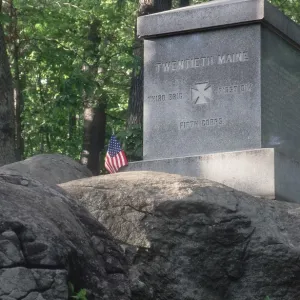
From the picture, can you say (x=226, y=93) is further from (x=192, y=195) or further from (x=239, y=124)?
(x=192, y=195)

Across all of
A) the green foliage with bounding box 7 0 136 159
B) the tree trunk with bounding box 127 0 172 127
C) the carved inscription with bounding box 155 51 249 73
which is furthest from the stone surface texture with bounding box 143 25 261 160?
the green foliage with bounding box 7 0 136 159

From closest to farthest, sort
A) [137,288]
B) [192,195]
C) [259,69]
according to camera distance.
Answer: [137,288], [192,195], [259,69]

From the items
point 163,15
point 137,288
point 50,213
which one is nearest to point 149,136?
point 163,15

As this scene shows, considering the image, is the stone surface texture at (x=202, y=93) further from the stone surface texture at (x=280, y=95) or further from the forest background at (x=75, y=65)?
the forest background at (x=75, y=65)

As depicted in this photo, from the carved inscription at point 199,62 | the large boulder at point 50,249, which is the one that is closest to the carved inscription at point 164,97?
the carved inscription at point 199,62

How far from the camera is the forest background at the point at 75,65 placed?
1869 cm

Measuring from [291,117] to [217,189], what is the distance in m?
3.07

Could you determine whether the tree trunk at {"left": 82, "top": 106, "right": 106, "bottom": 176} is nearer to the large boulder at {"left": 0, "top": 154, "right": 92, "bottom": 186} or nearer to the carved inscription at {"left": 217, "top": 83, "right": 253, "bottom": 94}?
the large boulder at {"left": 0, "top": 154, "right": 92, "bottom": 186}

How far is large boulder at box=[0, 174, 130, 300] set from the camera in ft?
15.7

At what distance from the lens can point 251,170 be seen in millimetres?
8797

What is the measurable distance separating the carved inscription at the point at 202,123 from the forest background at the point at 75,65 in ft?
22.4

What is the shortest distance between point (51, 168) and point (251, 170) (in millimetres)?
2189

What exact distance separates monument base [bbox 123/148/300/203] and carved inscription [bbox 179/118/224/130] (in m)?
0.45

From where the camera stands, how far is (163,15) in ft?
32.3
